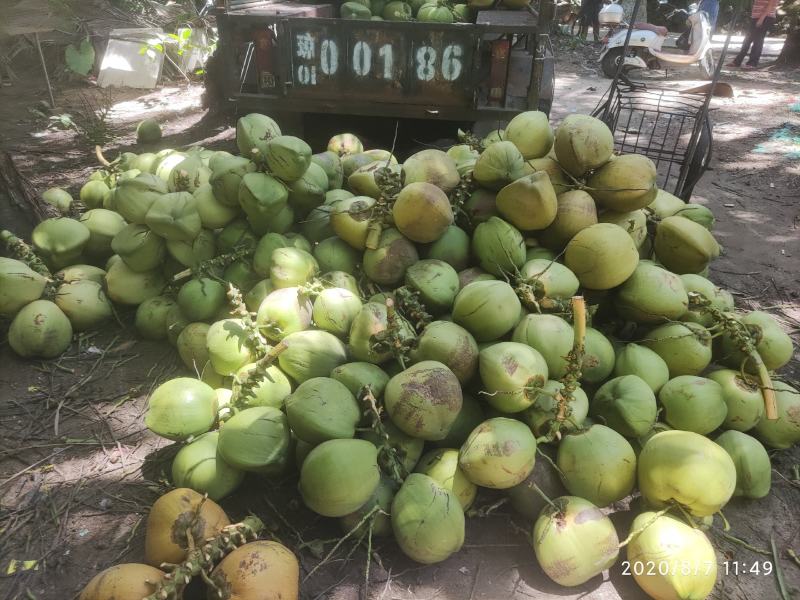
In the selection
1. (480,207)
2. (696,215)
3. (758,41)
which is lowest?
(696,215)

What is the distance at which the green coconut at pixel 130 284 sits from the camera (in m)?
3.31

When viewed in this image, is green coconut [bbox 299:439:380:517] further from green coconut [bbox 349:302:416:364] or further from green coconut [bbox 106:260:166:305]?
green coconut [bbox 106:260:166:305]

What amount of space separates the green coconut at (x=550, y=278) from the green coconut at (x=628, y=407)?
19.3 inches

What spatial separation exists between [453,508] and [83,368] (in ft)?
7.61

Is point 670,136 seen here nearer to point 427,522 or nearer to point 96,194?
point 96,194

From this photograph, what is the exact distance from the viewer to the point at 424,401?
2.17m

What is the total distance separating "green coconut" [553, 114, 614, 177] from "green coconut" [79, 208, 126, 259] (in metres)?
2.86

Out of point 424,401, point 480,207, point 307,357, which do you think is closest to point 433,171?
point 480,207

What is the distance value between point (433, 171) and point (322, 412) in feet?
4.81

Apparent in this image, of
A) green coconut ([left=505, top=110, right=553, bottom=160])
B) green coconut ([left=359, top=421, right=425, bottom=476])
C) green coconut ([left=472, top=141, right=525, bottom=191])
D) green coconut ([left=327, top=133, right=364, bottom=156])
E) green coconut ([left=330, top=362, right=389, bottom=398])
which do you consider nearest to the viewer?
green coconut ([left=359, top=421, right=425, bottom=476])

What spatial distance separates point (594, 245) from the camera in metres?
2.71

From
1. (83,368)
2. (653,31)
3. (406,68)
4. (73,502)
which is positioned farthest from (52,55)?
(653,31)

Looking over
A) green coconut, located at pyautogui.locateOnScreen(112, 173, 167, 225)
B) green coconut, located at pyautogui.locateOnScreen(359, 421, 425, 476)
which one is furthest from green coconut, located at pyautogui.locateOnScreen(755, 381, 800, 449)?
green coconut, located at pyautogui.locateOnScreen(112, 173, 167, 225)

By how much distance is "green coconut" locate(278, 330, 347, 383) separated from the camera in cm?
252
